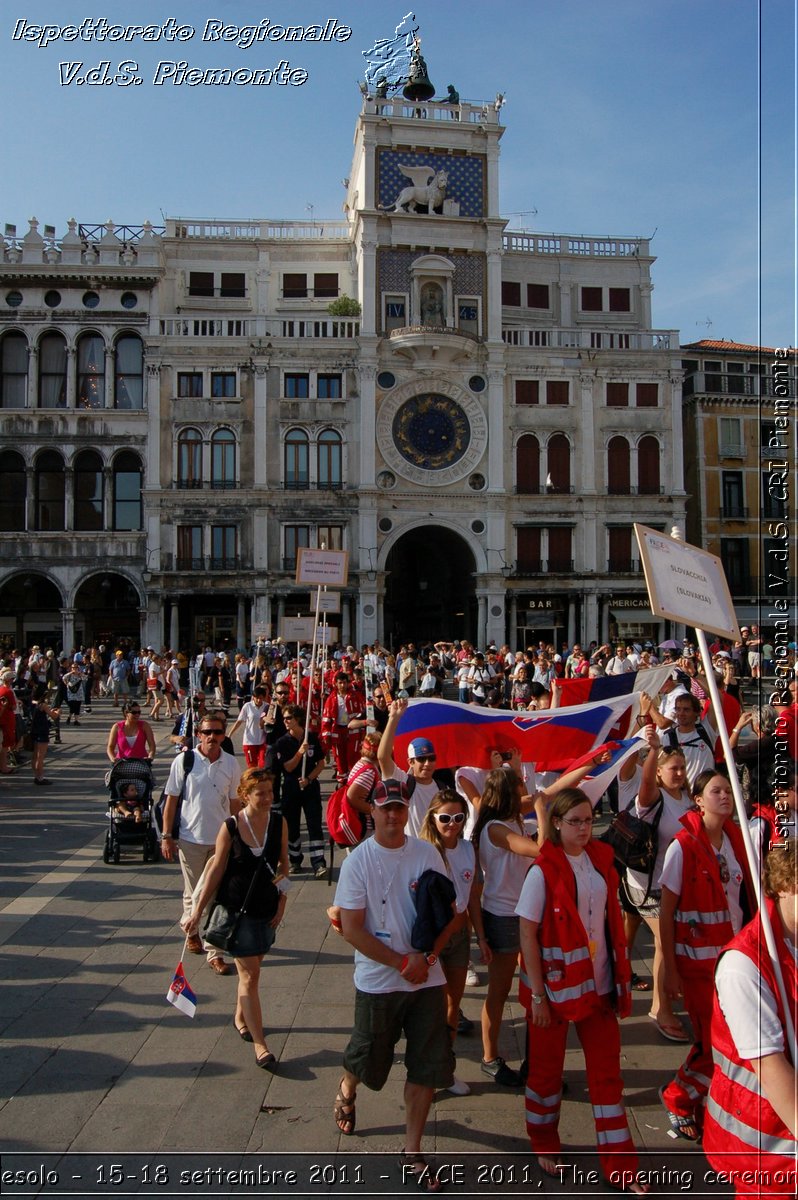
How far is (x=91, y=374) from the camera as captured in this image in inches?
1503

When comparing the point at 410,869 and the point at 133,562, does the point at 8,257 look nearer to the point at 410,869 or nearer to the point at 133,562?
the point at 133,562

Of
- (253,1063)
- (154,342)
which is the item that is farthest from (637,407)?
(253,1063)

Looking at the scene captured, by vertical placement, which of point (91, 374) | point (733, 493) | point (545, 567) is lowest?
point (545, 567)

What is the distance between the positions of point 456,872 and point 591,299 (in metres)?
41.3

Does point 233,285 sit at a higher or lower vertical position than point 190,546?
higher

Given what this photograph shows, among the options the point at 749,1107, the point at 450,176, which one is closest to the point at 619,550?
the point at 450,176

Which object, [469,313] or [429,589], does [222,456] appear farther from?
[429,589]

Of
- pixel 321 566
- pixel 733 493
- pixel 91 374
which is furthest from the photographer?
pixel 733 493

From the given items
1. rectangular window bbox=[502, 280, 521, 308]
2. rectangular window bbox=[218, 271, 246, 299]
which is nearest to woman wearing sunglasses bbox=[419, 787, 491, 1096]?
rectangular window bbox=[218, 271, 246, 299]

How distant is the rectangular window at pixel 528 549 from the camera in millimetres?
38875

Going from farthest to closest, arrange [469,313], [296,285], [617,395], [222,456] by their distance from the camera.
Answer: [296,285], [617,395], [469,313], [222,456]

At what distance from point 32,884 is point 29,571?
97.9 ft

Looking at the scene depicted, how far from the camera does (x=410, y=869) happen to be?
480cm

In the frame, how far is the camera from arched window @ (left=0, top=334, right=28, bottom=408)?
37.9 metres
